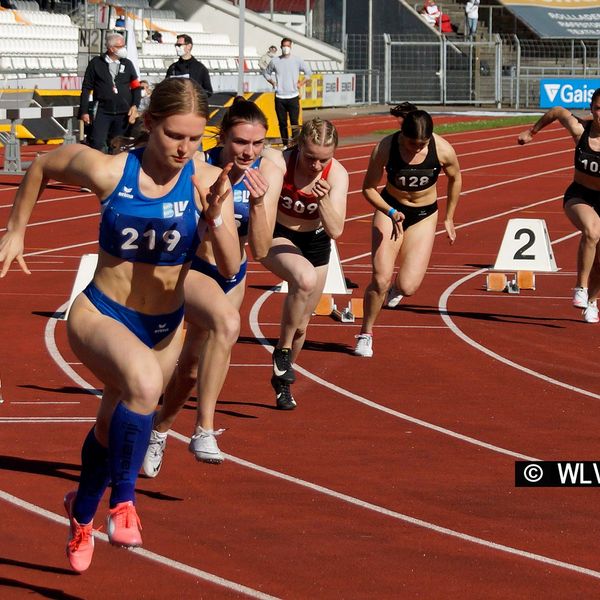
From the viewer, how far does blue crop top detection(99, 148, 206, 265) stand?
18.4ft

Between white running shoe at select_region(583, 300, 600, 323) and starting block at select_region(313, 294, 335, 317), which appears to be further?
starting block at select_region(313, 294, 335, 317)

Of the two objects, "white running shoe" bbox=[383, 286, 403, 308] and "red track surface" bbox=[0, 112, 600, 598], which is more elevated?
"white running shoe" bbox=[383, 286, 403, 308]

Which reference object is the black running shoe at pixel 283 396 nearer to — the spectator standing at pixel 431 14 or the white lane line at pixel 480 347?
the white lane line at pixel 480 347

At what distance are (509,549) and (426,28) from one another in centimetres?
4276

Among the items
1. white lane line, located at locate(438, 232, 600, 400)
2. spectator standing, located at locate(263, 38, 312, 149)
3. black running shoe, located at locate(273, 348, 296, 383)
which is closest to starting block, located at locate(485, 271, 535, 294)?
white lane line, located at locate(438, 232, 600, 400)

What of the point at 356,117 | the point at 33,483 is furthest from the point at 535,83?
the point at 33,483

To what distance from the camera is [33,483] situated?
24.2 feet

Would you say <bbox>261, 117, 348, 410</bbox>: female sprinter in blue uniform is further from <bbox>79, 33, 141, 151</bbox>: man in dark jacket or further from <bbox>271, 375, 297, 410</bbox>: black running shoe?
<bbox>79, 33, 141, 151</bbox>: man in dark jacket

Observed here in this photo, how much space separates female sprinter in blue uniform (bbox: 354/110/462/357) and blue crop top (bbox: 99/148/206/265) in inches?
211

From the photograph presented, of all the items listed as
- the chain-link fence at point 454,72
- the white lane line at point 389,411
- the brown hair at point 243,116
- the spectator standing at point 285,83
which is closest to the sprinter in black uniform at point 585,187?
the white lane line at point 389,411

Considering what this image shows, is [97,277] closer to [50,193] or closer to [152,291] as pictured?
[152,291]

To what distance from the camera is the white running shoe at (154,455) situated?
746 cm

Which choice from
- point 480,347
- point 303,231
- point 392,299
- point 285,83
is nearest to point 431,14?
point 285,83

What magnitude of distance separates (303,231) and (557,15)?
4142 cm
